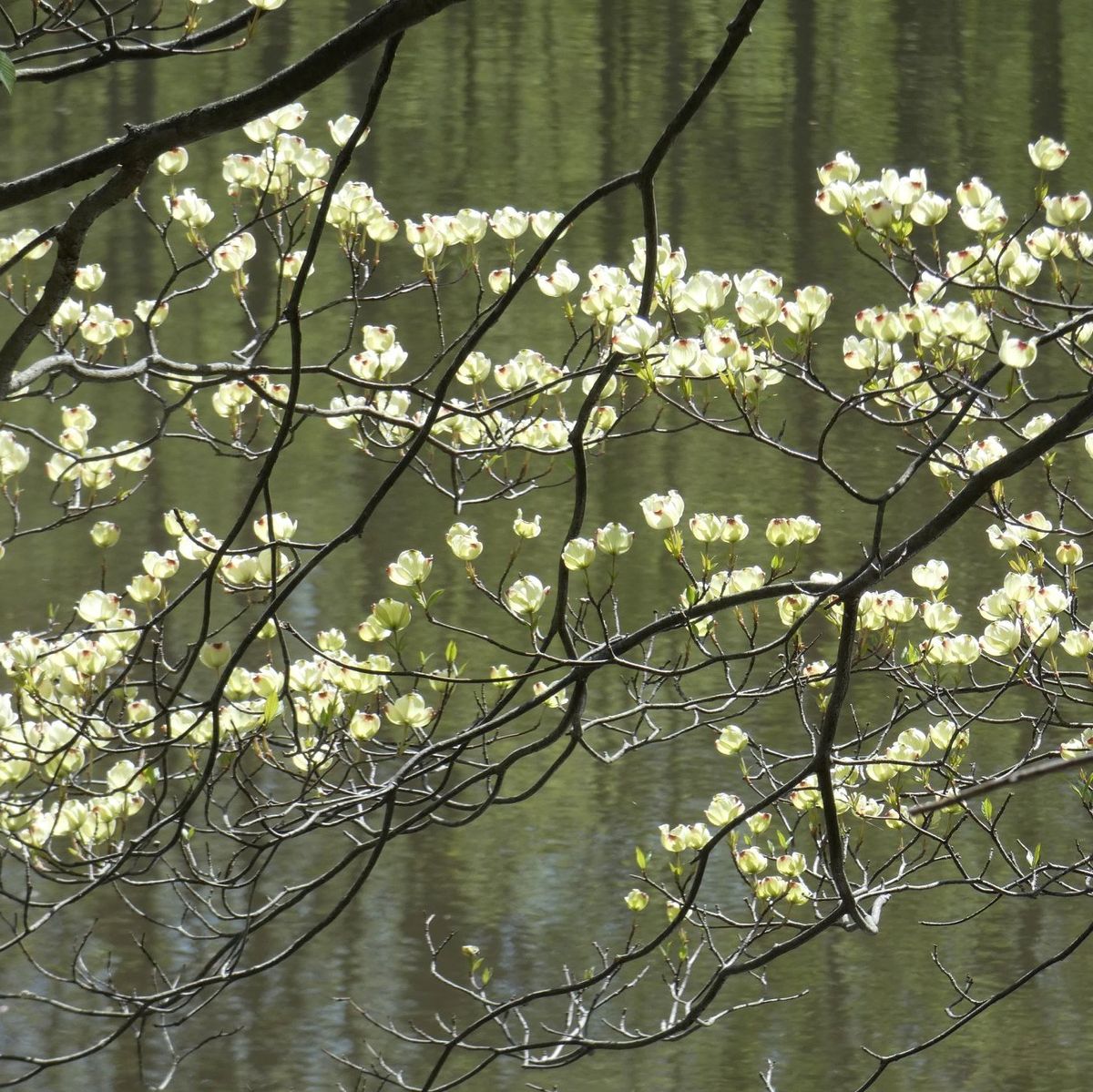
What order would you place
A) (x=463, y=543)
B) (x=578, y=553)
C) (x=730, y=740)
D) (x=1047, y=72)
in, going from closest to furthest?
(x=578, y=553) < (x=463, y=543) < (x=730, y=740) < (x=1047, y=72)

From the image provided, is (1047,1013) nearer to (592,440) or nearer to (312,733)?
(312,733)

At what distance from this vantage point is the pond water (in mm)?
2693

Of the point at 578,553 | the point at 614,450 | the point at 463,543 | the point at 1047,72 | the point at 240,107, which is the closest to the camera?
the point at 240,107

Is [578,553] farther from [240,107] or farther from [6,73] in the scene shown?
[6,73]

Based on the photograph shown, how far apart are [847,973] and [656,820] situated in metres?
0.48

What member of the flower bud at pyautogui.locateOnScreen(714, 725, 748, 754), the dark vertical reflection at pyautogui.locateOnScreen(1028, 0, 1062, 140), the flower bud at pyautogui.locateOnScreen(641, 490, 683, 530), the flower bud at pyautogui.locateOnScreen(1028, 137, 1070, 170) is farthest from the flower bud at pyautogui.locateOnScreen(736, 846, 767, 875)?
the dark vertical reflection at pyautogui.locateOnScreen(1028, 0, 1062, 140)

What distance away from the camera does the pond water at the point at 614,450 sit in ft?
8.84

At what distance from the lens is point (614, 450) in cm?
464

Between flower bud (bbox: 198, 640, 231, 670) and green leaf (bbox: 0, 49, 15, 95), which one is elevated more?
flower bud (bbox: 198, 640, 231, 670)

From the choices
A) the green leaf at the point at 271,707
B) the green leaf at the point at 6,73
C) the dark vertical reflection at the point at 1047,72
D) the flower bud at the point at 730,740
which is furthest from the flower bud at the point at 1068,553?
the dark vertical reflection at the point at 1047,72

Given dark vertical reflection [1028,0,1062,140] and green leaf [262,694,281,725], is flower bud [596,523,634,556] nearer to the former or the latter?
green leaf [262,694,281,725]

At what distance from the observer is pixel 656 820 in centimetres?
313

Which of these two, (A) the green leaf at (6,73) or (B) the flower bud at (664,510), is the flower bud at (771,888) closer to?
(B) the flower bud at (664,510)

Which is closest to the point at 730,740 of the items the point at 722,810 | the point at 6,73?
the point at 722,810
